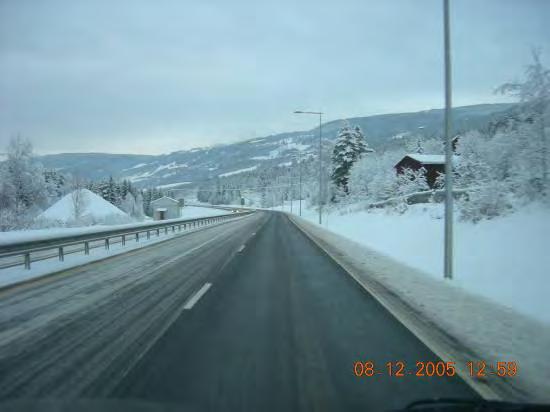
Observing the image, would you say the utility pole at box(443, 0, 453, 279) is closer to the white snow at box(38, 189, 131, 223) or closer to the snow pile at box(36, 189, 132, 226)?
the snow pile at box(36, 189, 132, 226)

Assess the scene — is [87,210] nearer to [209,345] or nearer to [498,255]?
[498,255]

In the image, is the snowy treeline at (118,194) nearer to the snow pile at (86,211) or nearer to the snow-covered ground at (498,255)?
the snow pile at (86,211)

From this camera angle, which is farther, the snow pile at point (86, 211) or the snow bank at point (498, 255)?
the snow pile at point (86, 211)

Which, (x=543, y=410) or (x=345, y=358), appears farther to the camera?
(x=345, y=358)

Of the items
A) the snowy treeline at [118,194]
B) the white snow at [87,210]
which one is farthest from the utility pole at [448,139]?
the snowy treeline at [118,194]

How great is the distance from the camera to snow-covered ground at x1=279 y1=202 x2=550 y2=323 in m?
10.2

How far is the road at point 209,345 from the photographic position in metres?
4.81

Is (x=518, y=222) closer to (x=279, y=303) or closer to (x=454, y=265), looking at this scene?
(x=454, y=265)

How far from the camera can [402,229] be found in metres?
25.4

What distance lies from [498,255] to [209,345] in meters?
9.96

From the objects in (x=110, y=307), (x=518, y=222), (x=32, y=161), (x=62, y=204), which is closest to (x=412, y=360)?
(x=110, y=307)

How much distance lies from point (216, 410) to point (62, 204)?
74947mm
